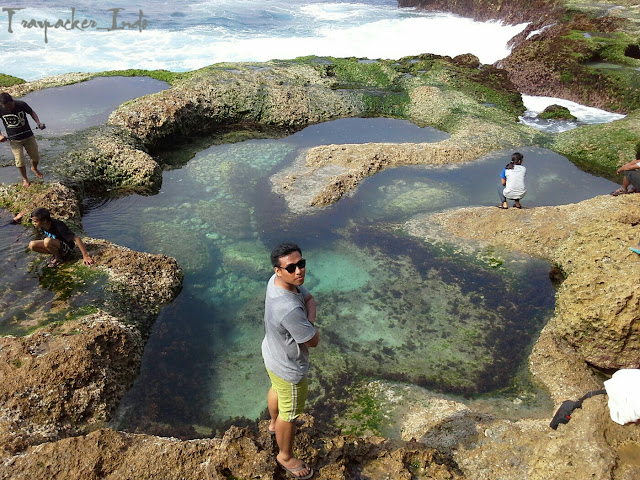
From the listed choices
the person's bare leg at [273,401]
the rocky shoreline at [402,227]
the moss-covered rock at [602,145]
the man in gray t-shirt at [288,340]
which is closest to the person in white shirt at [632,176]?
the rocky shoreline at [402,227]

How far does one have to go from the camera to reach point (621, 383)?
4.10m

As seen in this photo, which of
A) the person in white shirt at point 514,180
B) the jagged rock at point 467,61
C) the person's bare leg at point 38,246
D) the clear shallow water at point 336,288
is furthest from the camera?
the jagged rock at point 467,61

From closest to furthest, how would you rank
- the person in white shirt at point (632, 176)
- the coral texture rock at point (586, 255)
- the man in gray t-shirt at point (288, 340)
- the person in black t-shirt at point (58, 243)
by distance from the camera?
the man in gray t-shirt at point (288, 340) < the coral texture rock at point (586, 255) < the person in black t-shirt at point (58, 243) < the person in white shirt at point (632, 176)

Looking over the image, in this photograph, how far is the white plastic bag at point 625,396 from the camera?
3.99m

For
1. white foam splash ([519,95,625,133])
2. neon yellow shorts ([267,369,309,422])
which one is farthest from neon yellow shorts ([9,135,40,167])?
white foam splash ([519,95,625,133])

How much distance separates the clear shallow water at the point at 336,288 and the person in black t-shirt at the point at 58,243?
6.24 feet

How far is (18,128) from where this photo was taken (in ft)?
Answer: 32.6

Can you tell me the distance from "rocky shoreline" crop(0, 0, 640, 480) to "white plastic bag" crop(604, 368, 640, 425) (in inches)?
26.1

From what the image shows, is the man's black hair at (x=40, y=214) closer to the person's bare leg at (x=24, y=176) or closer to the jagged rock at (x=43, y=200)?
the jagged rock at (x=43, y=200)

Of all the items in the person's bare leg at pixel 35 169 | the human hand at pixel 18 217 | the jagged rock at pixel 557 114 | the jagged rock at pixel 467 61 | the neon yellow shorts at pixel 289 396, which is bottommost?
the human hand at pixel 18 217

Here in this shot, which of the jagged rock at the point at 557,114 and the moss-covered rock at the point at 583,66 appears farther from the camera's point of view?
the moss-covered rock at the point at 583,66

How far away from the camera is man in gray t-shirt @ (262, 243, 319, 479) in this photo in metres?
3.81

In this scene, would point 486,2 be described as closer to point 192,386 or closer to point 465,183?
point 465,183

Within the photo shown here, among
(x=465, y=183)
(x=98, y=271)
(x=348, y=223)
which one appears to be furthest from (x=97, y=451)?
(x=465, y=183)
